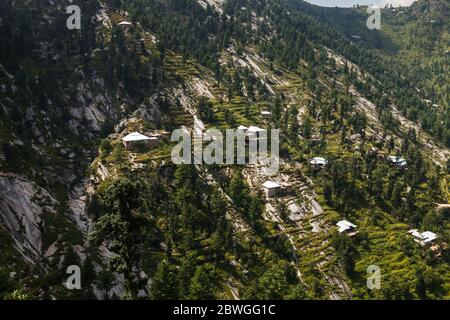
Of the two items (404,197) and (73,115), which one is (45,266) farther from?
(404,197)

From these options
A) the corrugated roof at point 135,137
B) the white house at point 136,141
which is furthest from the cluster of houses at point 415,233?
the corrugated roof at point 135,137

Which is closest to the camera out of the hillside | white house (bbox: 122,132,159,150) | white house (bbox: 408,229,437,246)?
the hillside

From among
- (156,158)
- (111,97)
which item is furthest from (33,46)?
(156,158)

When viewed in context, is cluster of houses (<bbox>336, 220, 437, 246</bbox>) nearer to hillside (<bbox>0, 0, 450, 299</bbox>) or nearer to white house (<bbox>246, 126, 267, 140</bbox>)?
hillside (<bbox>0, 0, 450, 299</bbox>)

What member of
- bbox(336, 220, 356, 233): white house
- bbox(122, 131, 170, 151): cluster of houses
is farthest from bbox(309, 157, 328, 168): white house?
bbox(122, 131, 170, 151): cluster of houses

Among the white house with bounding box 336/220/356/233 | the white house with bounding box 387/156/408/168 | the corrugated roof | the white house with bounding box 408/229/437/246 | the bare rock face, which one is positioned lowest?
the white house with bounding box 408/229/437/246

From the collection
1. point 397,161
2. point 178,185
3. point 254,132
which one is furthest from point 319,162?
point 178,185
